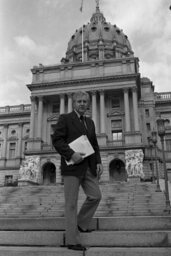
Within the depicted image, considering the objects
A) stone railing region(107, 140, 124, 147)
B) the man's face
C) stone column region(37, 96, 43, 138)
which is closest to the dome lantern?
stone column region(37, 96, 43, 138)

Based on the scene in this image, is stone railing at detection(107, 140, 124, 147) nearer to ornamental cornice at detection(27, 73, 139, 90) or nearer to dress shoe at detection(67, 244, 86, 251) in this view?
ornamental cornice at detection(27, 73, 139, 90)

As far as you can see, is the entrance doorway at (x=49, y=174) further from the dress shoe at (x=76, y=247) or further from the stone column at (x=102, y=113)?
the dress shoe at (x=76, y=247)

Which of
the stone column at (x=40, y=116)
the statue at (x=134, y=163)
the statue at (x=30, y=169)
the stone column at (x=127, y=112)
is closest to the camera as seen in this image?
the statue at (x=134, y=163)

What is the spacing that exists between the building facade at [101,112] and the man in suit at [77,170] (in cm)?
2640

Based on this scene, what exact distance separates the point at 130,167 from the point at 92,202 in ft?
89.3

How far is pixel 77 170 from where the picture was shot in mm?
4180

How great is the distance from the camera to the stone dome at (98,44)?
58.3 m

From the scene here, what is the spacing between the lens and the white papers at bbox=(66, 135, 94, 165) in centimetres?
425

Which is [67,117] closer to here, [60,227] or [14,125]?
[60,227]

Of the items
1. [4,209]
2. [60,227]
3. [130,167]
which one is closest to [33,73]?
[130,167]

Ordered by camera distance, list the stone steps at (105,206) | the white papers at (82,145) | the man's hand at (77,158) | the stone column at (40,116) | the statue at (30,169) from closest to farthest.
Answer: the man's hand at (77,158) → the white papers at (82,145) → the stone steps at (105,206) → the statue at (30,169) → the stone column at (40,116)

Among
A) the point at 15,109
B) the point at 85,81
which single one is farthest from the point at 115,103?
the point at 15,109

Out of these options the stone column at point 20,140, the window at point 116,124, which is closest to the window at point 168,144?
the window at point 116,124

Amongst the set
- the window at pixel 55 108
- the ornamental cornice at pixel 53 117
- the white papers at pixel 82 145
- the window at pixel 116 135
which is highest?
the window at pixel 55 108
